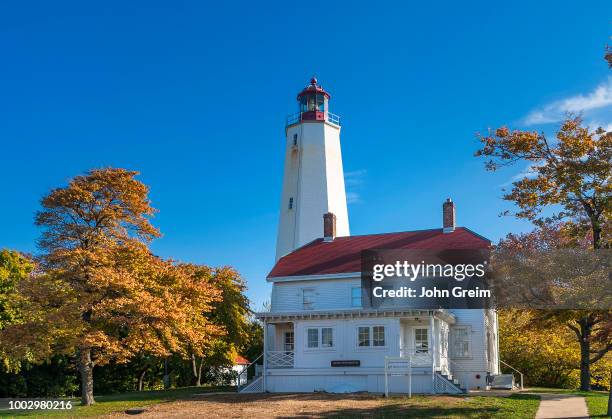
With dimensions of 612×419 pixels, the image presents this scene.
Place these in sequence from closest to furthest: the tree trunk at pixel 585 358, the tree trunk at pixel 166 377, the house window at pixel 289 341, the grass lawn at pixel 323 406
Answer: the grass lawn at pixel 323 406 → the tree trunk at pixel 585 358 → the house window at pixel 289 341 → the tree trunk at pixel 166 377

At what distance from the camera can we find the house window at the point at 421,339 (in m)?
31.7

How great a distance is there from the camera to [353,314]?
31328mm

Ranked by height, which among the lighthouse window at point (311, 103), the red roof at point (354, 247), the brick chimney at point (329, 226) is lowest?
the red roof at point (354, 247)

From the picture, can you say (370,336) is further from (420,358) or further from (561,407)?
(561,407)

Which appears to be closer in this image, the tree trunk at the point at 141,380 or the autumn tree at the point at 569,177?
the autumn tree at the point at 569,177

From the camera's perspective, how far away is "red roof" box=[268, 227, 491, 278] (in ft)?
116

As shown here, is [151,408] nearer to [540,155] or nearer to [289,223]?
[540,155]

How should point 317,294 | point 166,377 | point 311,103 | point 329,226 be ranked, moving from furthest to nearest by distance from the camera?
point 311,103 → point 166,377 → point 329,226 → point 317,294

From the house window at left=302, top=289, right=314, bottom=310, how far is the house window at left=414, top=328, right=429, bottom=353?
6.36 m

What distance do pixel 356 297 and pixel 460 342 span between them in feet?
18.6

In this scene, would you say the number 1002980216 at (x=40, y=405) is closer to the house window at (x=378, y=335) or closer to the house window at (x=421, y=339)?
the house window at (x=378, y=335)

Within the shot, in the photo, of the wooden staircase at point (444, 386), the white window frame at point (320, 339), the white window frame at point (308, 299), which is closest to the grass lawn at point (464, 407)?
the wooden staircase at point (444, 386)

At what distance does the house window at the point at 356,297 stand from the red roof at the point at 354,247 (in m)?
0.99

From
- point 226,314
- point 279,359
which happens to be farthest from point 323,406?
point 226,314
